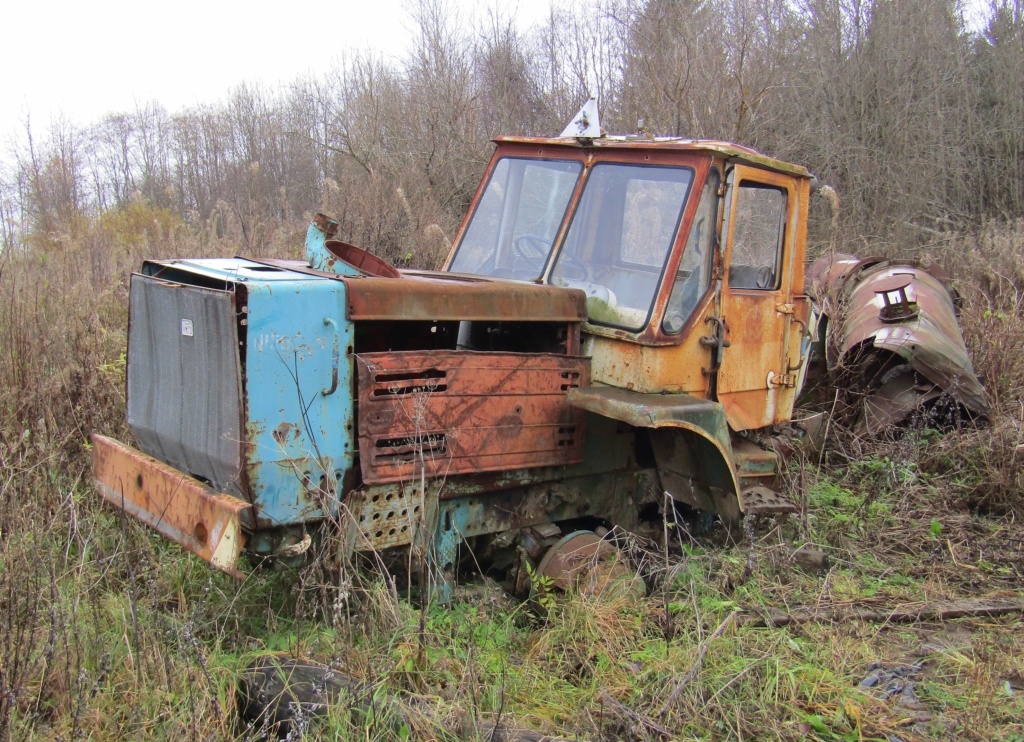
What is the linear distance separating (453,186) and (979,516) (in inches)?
355

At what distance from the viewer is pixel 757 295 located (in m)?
4.49

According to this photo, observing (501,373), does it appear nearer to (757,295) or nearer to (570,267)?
(570,267)

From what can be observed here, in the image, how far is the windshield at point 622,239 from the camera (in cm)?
402

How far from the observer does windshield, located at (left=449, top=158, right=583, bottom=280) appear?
4410 mm

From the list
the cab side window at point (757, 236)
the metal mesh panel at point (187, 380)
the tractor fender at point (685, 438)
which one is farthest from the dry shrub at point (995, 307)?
the metal mesh panel at point (187, 380)

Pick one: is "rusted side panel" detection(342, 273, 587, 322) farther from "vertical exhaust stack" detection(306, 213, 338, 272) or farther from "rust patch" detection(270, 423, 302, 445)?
"rust patch" detection(270, 423, 302, 445)

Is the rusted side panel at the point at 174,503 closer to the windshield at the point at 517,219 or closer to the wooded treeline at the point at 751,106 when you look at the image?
the windshield at the point at 517,219

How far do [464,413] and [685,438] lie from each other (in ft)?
3.86

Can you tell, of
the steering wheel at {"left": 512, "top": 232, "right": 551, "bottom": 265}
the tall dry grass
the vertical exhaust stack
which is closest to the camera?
the tall dry grass

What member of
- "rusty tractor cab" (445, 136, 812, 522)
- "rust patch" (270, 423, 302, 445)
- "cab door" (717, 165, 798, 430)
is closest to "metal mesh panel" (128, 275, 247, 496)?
"rust patch" (270, 423, 302, 445)

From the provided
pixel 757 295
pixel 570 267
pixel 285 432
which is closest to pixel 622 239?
pixel 570 267

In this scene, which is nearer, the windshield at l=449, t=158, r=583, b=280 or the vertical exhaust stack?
the vertical exhaust stack

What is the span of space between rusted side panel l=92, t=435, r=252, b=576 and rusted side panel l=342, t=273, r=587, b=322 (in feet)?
2.89

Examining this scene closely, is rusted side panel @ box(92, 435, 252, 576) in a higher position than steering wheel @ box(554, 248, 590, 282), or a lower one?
lower
